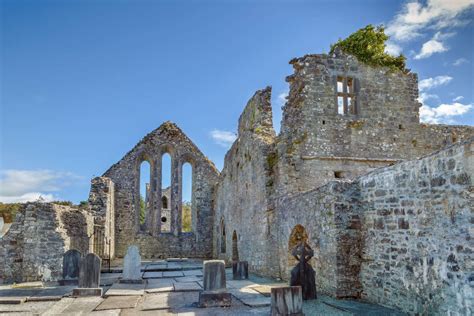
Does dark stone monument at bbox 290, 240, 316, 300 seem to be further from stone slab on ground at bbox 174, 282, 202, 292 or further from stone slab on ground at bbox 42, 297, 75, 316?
stone slab on ground at bbox 42, 297, 75, 316

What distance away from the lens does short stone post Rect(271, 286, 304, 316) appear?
651 centimetres

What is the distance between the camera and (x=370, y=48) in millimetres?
14852

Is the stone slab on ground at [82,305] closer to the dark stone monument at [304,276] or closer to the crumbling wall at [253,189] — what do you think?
the dark stone monument at [304,276]

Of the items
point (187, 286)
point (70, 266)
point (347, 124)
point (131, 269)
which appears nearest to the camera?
point (187, 286)

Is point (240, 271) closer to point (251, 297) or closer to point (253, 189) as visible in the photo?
point (253, 189)

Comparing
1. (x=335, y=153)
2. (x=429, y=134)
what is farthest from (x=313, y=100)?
(x=429, y=134)

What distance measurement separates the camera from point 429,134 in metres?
14.9

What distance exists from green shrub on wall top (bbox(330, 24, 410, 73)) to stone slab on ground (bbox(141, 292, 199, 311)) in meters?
9.79

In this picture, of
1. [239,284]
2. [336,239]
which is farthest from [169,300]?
[336,239]

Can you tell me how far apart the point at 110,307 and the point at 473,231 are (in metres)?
6.51

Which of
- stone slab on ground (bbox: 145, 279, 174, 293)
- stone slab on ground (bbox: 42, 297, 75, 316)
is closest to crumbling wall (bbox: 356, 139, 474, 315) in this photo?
stone slab on ground (bbox: 145, 279, 174, 293)

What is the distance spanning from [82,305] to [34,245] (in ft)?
17.4

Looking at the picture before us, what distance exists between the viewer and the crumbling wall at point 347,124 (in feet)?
44.6

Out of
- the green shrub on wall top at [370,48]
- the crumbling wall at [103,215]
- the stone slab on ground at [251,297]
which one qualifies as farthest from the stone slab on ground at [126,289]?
the green shrub on wall top at [370,48]
